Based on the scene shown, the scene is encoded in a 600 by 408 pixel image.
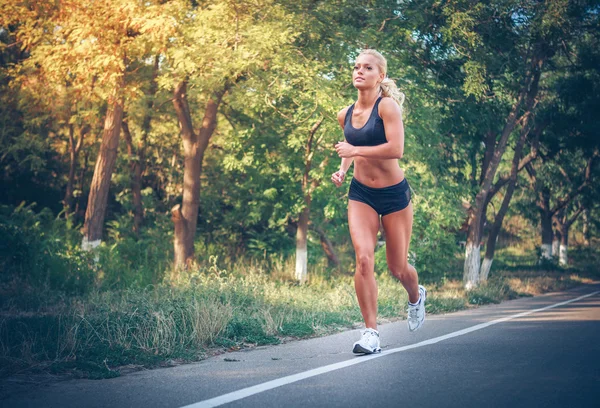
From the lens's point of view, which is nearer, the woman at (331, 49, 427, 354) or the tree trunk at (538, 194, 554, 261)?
the woman at (331, 49, 427, 354)

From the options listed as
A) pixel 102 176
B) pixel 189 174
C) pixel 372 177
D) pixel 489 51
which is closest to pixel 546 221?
pixel 489 51

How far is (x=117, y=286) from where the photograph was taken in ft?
49.1

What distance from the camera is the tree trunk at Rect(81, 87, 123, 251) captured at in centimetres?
1814

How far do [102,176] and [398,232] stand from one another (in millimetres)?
13640

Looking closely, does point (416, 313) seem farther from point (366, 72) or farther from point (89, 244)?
point (89, 244)

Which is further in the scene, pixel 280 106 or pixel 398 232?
pixel 280 106

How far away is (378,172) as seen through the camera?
604 centimetres

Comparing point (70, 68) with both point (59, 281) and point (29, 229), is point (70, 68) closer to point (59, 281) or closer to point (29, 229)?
point (29, 229)

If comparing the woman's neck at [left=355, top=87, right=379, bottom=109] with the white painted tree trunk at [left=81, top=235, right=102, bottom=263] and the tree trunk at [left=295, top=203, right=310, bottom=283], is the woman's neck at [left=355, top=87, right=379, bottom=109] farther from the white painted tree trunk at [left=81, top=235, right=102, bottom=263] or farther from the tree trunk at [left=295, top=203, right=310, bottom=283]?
the tree trunk at [left=295, top=203, right=310, bottom=283]

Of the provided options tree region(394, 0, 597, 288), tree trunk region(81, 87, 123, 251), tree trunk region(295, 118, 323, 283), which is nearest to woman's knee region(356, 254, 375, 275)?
tree region(394, 0, 597, 288)

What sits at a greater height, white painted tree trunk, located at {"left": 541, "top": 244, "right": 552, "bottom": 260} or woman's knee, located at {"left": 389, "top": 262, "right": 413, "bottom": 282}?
woman's knee, located at {"left": 389, "top": 262, "right": 413, "bottom": 282}

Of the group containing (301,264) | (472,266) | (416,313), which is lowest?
(472,266)

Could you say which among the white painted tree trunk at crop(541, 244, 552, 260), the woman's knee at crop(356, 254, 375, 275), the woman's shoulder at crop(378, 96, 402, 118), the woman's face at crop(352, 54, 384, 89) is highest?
the woman's face at crop(352, 54, 384, 89)

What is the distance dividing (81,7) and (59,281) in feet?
20.6
